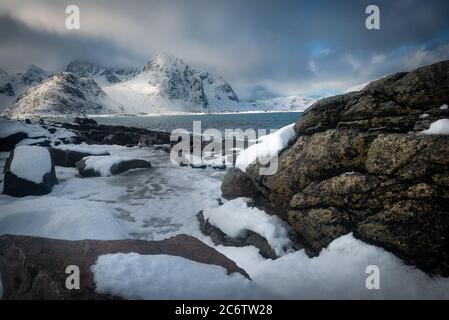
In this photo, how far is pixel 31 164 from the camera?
44.2 feet

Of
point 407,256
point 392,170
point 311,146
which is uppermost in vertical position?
point 311,146

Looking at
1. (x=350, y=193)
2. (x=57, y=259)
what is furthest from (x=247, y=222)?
(x=57, y=259)

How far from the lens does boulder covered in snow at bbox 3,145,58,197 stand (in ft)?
41.5

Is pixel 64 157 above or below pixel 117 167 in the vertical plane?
above

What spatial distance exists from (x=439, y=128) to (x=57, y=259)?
7713 millimetres

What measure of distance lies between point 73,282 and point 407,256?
5994mm

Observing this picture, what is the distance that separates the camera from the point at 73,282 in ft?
14.4

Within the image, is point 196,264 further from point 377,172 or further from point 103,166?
point 103,166

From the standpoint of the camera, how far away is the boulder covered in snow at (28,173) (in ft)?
41.5

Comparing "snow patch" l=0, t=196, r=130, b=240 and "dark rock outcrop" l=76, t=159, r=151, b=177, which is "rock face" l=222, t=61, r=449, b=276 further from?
"dark rock outcrop" l=76, t=159, r=151, b=177

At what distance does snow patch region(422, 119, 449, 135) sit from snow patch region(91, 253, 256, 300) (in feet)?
15.6

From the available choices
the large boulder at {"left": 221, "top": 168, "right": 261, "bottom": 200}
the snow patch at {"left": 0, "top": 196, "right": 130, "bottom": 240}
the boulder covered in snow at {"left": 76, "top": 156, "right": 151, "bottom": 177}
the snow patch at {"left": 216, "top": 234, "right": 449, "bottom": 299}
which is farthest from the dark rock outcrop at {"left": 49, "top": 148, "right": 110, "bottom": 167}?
the snow patch at {"left": 216, "top": 234, "right": 449, "bottom": 299}
